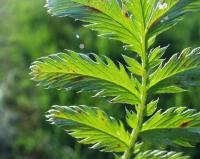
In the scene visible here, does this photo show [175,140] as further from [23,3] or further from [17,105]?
[23,3]

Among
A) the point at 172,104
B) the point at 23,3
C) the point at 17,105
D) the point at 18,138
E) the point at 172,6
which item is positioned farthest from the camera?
the point at 23,3

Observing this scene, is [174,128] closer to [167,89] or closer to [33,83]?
[167,89]

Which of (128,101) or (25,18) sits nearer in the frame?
(128,101)

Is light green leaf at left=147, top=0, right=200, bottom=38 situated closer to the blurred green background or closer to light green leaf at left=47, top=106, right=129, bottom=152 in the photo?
light green leaf at left=47, top=106, right=129, bottom=152

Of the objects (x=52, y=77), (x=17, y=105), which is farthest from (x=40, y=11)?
(x=52, y=77)

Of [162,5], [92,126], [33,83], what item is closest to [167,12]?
[162,5]

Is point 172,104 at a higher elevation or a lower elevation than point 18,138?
higher
